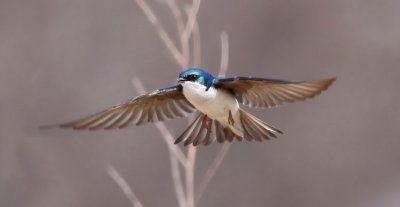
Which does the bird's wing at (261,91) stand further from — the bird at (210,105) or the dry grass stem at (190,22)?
the dry grass stem at (190,22)

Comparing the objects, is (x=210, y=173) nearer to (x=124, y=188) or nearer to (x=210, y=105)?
(x=124, y=188)

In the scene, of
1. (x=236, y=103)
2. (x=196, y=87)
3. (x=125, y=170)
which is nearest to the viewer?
(x=196, y=87)

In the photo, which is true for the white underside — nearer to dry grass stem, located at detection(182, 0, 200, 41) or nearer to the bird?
the bird

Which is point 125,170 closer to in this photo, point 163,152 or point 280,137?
point 163,152

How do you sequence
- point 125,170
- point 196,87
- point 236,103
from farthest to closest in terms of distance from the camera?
point 125,170 → point 236,103 → point 196,87

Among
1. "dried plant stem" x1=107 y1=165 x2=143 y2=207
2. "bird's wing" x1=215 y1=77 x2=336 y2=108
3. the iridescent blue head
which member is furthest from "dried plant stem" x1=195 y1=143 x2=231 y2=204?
the iridescent blue head

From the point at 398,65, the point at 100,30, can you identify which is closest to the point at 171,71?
the point at 100,30

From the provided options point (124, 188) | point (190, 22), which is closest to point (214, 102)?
point (190, 22)
